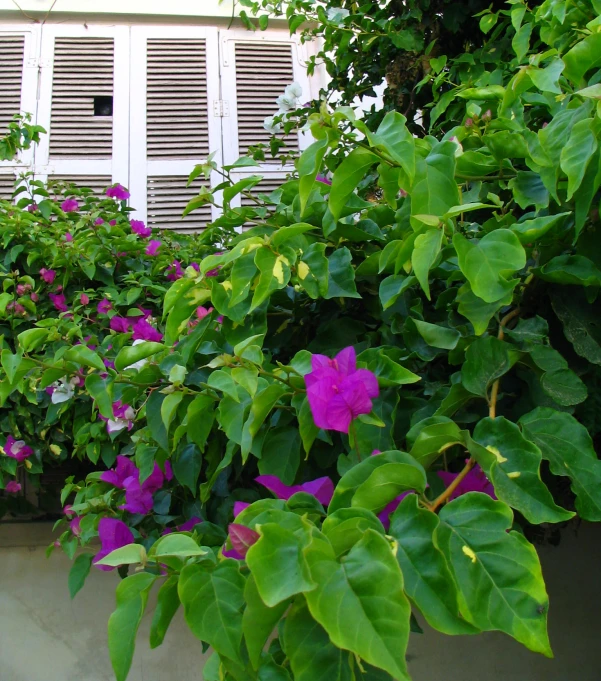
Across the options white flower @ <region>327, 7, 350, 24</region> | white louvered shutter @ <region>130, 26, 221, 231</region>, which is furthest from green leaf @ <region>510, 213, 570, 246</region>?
white louvered shutter @ <region>130, 26, 221, 231</region>

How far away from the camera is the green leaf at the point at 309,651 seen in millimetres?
407

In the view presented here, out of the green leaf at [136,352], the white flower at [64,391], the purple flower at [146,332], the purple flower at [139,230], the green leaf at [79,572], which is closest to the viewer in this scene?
the green leaf at [136,352]

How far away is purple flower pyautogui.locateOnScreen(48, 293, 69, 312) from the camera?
5.57ft

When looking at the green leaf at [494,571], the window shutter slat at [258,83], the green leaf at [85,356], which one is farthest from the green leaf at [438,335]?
the window shutter slat at [258,83]

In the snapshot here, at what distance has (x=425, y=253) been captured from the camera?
0.57m

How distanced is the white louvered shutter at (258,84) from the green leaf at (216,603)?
92.5 inches

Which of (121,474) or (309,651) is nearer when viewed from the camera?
(309,651)

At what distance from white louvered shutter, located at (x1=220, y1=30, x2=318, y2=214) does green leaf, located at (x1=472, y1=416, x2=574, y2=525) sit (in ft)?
7.61

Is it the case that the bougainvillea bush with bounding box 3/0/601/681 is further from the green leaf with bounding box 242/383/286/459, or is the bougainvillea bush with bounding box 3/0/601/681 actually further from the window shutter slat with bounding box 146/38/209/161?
the window shutter slat with bounding box 146/38/209/161

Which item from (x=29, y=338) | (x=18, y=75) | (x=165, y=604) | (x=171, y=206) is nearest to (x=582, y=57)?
(x=165, y=604)

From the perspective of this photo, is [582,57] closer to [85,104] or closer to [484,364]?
[484,364]

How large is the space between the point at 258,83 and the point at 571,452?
2.61 m

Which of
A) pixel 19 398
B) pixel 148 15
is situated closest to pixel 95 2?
pixel 148 15

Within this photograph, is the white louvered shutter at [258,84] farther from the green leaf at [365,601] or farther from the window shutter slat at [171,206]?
the green leaf at [365,601]
